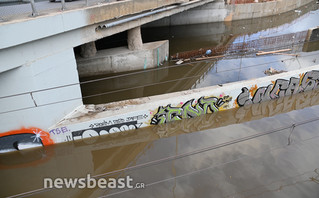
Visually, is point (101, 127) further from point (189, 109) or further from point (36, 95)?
point (189, 109)

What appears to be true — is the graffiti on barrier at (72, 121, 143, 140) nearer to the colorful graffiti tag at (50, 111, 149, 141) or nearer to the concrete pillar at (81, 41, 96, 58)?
the colorful graffiti tag at (50, 111, 149, 141)

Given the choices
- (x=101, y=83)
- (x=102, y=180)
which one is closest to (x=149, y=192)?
(x=102, y=180)

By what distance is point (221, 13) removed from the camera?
38188mm

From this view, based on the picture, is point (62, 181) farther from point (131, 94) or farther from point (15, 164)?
point (131, 94)

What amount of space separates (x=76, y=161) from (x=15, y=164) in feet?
9.41

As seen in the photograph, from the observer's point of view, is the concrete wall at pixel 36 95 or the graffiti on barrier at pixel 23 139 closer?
the concrete wall at pixel 36 95

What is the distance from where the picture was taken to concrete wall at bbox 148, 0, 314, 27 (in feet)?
120

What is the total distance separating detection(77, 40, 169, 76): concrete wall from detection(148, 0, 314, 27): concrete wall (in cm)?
1522

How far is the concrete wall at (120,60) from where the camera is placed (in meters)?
19.1

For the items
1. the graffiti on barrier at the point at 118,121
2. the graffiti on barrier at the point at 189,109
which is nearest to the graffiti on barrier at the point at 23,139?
the graffiti on barrier at the point at 118,121

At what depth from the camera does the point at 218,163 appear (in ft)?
39.2

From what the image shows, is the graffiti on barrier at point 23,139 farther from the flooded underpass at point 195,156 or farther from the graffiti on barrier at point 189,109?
the graffiti on barrier at point 189,109

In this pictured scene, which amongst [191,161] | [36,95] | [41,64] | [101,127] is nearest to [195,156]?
[191,161]

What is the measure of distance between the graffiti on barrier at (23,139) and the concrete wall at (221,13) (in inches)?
1021
